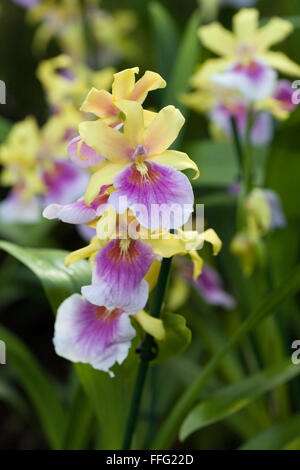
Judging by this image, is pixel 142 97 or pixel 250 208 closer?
pixel 142 97

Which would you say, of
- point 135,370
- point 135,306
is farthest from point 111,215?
point 135,370

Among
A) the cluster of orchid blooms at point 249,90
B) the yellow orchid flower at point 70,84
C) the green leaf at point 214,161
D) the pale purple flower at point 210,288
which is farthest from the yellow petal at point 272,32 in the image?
the pale purple flower at point 210,288

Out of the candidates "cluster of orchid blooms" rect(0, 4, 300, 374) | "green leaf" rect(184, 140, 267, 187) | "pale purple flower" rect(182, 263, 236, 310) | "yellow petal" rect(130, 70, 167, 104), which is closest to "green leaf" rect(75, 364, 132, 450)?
"cluster of orchid blooms" rect(0, 4, 300, 374)

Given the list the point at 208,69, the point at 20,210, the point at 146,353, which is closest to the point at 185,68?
the point at 208,69

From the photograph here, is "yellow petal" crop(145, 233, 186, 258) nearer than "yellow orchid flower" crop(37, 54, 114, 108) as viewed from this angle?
Yes

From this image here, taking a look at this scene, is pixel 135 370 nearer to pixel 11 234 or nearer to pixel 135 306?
pixel 135 306

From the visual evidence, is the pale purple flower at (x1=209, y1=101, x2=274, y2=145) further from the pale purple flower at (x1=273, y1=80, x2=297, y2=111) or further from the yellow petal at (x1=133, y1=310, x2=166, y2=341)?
the yellow petal at (x1=133, y1=310, x2=166, y2=341)
